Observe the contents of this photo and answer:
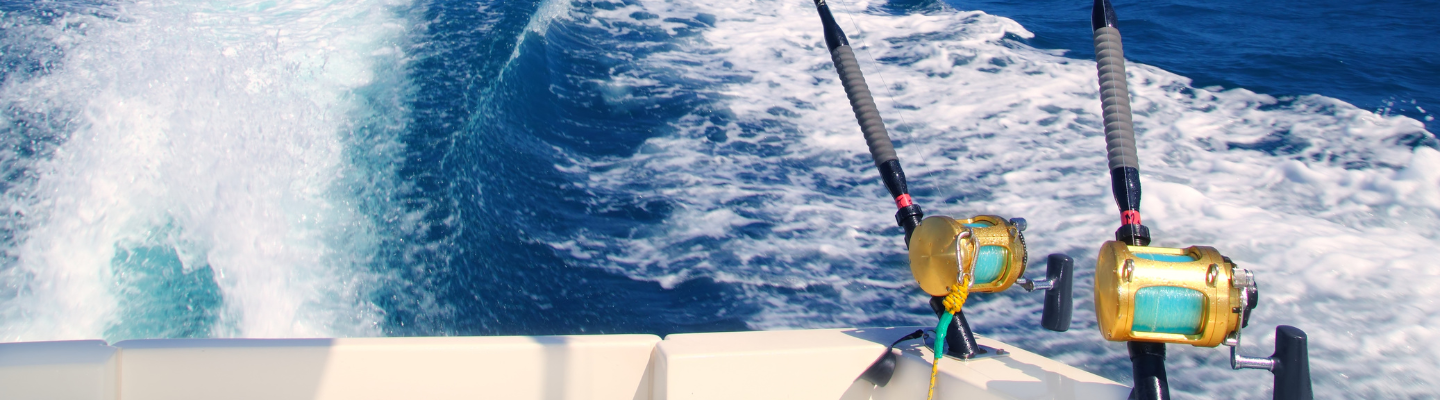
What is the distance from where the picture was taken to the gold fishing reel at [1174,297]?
3.51ft

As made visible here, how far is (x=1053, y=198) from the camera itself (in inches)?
115

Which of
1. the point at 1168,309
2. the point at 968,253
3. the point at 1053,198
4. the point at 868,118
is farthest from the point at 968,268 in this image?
the point at 1053,198

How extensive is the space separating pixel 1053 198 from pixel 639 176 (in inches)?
58.3

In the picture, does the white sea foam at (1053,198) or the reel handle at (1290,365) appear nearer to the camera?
the reel handle at (1290,365)

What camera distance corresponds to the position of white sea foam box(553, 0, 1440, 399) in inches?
82.0

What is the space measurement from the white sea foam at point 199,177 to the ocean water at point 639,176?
0.01 metres

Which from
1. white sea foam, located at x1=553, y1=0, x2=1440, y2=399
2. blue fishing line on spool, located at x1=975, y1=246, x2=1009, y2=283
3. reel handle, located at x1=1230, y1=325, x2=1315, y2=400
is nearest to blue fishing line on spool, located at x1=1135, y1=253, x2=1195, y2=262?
reel handle, located at x1=1230, y1=325, x2=1315, y2=400

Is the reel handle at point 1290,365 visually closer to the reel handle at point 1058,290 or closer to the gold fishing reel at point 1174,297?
the gold fishing reel at point 1174,297

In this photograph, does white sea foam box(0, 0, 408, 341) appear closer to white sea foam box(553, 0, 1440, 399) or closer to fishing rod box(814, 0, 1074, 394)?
white sea foam box(553, 0, 1440, 399)

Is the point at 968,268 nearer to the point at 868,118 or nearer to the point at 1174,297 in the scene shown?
the point at 1174,297

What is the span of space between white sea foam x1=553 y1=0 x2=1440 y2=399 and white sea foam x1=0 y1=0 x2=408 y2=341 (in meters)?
0.82

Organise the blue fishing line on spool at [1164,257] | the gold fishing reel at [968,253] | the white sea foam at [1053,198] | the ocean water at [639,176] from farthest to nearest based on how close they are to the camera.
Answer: the ocean water at [639,176], the white sea foam at [1053,198], the gold fishing reel at [968,253], the blue fishing line on spool at [1164,257]

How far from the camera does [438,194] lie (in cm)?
292

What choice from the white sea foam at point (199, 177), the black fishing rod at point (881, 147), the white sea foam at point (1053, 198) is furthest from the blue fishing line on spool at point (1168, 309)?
the white sea foam at point (199, 177)
